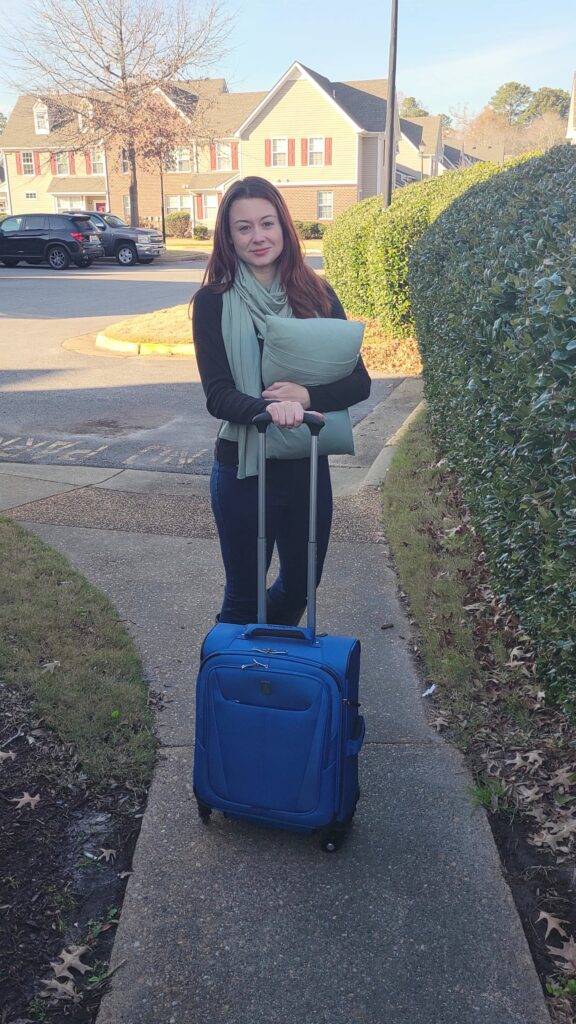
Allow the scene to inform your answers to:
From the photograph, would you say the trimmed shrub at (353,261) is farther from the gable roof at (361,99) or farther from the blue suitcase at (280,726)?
the gable roof at (361,99)

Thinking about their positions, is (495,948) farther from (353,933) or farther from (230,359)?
(230,359)

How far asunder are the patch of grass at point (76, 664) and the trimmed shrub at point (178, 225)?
151 feet

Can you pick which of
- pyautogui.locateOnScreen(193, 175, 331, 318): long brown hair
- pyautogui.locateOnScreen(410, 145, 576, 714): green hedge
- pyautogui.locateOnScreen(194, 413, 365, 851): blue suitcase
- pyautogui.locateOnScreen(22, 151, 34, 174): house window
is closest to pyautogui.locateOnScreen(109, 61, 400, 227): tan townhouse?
pyautogui.locateOnScreen(22, 151, 34, 174): house window

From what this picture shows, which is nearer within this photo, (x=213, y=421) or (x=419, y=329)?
(x=419, y=329)

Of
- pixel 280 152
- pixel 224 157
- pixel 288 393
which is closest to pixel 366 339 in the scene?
pixel 288 393

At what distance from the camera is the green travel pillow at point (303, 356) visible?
275 centimetres

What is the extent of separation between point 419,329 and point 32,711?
5355 millimetres

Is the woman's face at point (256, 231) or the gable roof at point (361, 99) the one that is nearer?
the woman's face at point (256, 231)

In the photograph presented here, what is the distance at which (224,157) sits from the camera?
51406 mm

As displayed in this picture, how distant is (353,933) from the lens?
2404 millimetres

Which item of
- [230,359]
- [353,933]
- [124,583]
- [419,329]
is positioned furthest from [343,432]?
[419,329]

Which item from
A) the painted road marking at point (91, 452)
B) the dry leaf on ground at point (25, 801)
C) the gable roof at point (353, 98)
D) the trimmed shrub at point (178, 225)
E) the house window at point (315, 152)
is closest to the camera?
the dry leaf on ground at point (25, 801)

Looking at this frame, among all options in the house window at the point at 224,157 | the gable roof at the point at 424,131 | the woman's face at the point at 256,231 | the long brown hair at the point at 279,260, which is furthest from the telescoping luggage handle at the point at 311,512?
the gable roof at the point at 424,131

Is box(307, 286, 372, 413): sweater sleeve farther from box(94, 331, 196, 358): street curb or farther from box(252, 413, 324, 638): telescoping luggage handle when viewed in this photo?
box(94, 331, 196, 358): street curb
